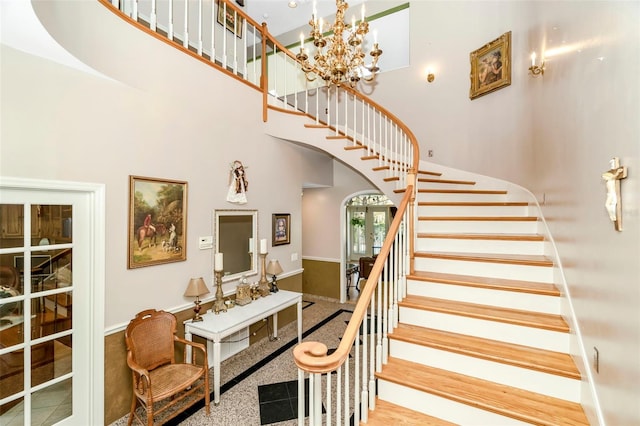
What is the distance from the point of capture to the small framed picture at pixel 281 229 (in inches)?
169

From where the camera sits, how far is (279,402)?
2.80 metres

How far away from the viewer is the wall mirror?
3490 millimetres

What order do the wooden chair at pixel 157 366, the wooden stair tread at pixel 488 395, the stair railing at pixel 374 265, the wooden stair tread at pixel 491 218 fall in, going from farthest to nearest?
the wooden stair tread at pixel 491 218 < the wooden chair at pixel 157 366 < the wooden stair tread at pixel 488 395 < the stair railing at pixel 374 265

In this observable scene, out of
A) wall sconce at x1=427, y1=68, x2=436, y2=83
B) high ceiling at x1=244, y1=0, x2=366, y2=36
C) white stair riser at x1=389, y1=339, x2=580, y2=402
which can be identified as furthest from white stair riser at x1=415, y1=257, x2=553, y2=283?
→ high ceiling at x1=244, y1=0, x2=366, y2=36

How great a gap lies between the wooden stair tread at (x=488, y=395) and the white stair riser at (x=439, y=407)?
1.7 inches

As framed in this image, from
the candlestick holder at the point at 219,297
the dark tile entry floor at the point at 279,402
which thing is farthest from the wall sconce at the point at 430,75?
the dark tile entry floor at the point at 279,402

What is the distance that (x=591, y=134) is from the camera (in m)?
1.71

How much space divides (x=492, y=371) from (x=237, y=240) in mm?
2908

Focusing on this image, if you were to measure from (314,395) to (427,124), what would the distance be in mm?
4776

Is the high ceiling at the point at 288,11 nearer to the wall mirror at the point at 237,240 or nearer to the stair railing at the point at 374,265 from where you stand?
the stair railing at the point at 374,265

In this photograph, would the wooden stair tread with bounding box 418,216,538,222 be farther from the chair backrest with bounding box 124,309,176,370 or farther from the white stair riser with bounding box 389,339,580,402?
the chair backrest with bounding box 124,309,176,370

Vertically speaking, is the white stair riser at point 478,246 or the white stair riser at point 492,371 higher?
the white stair riser at point 478,246

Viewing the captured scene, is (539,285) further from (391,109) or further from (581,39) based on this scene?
(391,109)

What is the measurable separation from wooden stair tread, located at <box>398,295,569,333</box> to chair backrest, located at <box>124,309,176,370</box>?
7.00 ft
